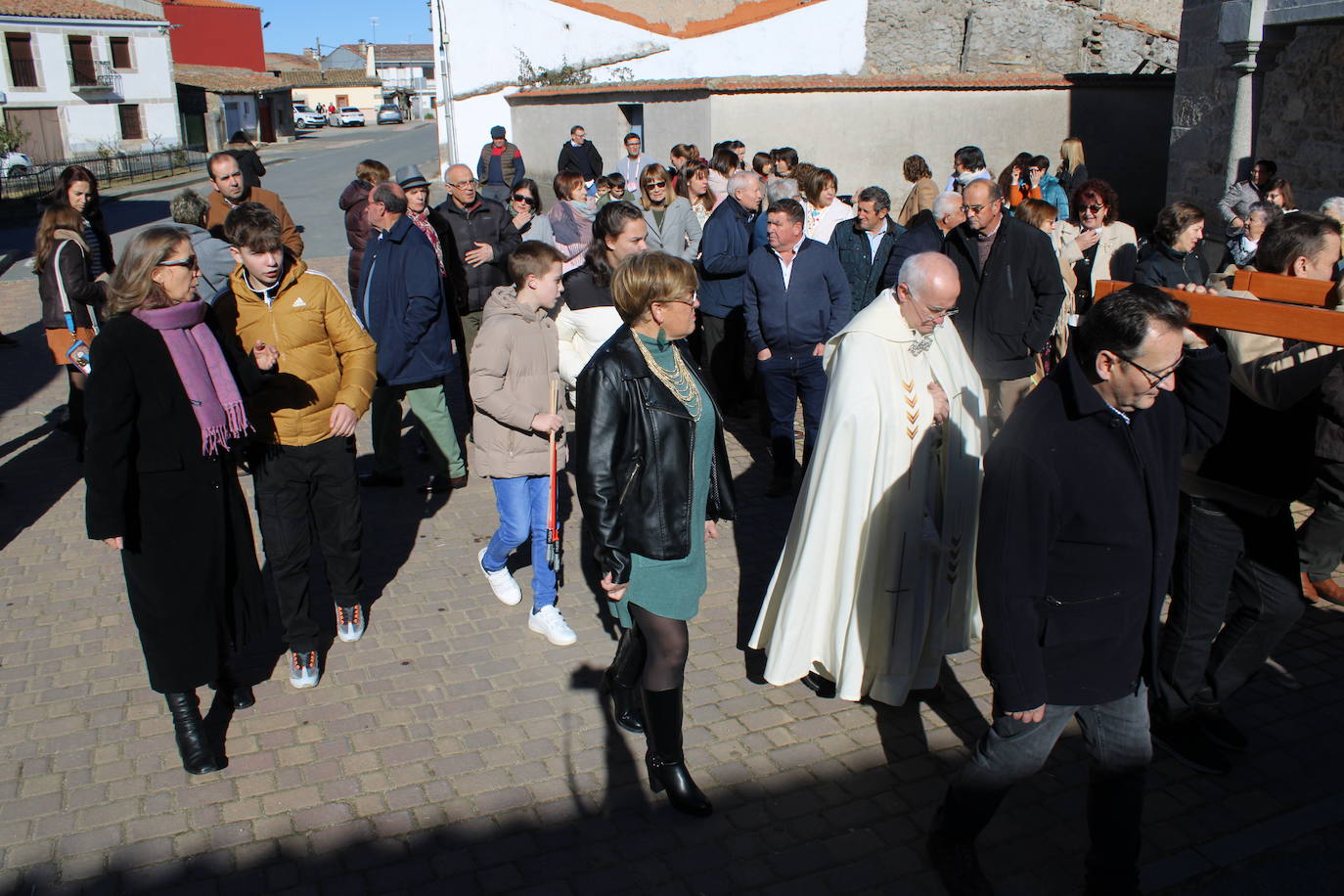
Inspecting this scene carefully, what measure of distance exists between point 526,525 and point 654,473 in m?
1.93

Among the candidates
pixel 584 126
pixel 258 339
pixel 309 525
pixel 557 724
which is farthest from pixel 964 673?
pixel 584 126

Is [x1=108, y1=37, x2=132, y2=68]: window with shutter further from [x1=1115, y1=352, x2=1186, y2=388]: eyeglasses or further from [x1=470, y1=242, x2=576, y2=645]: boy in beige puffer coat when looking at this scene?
[x1=1115, y1=352, x2=1186, y2=388]: eyeglasses

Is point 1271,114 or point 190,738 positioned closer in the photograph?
point 190,738

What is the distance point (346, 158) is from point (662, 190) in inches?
1393

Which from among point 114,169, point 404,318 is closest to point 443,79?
point 114,169

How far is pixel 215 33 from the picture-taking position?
67.5 m

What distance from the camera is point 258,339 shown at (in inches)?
189

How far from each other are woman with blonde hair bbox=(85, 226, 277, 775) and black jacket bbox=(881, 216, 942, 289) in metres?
4.70

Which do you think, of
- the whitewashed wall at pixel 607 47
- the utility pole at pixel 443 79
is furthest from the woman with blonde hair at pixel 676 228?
the utility pole at pixel 443 79

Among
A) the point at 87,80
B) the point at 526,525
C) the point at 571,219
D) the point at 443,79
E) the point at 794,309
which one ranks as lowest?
the point at 526,525

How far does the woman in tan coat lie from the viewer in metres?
10.4

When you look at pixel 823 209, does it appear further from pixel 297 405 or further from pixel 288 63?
pixel 288 63

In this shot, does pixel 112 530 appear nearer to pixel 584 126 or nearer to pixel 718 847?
pixel 718 847

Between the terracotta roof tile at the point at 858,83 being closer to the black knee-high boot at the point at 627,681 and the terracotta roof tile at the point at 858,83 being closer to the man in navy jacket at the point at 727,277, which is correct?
the man in navy jacket at the point at 727,277
